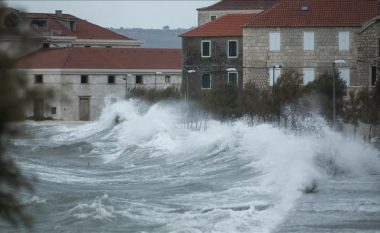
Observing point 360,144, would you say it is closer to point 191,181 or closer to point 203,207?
point 191,181

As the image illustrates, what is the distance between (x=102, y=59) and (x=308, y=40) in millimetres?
25947

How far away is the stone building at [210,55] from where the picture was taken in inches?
2488

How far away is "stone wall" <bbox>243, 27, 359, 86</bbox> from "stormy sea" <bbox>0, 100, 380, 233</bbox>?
4.30 metres

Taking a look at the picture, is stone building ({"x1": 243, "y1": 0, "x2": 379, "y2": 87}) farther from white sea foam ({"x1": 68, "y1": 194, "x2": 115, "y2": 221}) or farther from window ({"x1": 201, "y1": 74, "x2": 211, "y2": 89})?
white sea foam ({"x1": 68, "y1": 194, "x2": 115, "y2": 221})

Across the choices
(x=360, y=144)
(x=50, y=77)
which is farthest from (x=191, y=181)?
(x=50, y=77)

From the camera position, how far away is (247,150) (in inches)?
1587

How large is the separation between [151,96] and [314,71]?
46.9 feet

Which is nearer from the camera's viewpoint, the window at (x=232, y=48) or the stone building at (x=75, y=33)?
the window at (x=232, y=48)

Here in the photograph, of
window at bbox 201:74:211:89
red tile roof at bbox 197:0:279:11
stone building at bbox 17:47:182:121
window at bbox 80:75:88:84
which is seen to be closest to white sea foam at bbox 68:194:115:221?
window at bbox 201:74:211:89

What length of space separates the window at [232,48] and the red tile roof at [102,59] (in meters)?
16.5

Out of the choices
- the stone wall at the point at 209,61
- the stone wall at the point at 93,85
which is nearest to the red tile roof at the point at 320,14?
the stone wall at the point at 209,61

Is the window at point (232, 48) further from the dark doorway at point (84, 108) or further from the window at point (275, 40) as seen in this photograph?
the dark doorway at point (84, 108)

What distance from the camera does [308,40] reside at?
56594 mm

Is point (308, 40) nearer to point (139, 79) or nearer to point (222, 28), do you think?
point (222, 28)
